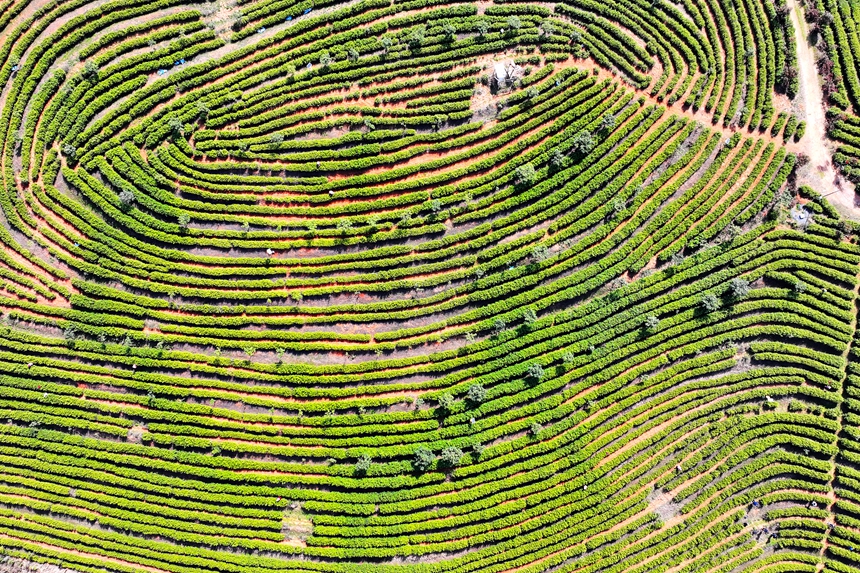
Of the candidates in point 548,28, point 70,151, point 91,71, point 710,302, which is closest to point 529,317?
point 710,302

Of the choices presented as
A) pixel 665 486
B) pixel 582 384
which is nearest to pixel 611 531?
pixel 665 486

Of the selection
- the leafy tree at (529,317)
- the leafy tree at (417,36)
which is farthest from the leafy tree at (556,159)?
the leafy tree at (417,36)

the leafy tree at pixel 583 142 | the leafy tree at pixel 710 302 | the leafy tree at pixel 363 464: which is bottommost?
the leafy tree at pixel 363 464

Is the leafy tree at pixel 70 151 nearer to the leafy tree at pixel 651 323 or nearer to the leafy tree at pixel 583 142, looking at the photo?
the leafy tree at pixel 583 142

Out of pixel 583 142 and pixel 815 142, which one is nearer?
pixel 583 142

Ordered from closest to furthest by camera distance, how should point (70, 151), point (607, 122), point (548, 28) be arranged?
point (70, 151)
point (607, 122)
point (548, 28)

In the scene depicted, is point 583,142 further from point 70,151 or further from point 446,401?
point 70,151

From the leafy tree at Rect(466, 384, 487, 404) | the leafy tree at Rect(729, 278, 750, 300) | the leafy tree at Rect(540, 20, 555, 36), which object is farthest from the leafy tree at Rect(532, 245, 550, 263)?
the leafy tree at Rect(540, 20, 555, 36)
